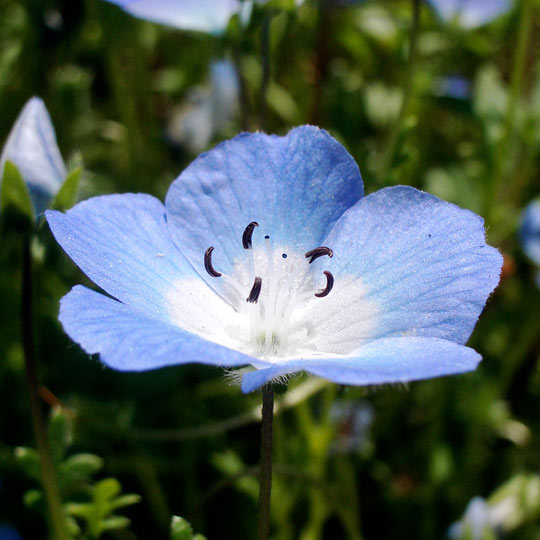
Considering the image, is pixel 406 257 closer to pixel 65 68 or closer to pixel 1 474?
pixel 1 474

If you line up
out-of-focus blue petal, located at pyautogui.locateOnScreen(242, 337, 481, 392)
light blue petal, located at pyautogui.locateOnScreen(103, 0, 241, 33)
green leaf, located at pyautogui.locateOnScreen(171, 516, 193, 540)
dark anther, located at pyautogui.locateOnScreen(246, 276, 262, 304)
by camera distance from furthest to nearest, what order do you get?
light blue petal, located at pyautogui.locateOnScreen(103, 0, 241, 33), dark anther, located at pyautogui.locateOnScreen(246, 276, 262, 304), green leaf, located at pyautogui.locateOnScreen(171, 516, 193, 540), out-of-focus blue petal, located at pyautogui.locateOnScreen(242, 337, 481, 392)

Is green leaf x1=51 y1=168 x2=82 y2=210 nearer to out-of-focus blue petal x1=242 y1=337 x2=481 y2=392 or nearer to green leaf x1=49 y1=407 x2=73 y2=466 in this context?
green leaf x1=49 y1=407 x2=73 y2=466

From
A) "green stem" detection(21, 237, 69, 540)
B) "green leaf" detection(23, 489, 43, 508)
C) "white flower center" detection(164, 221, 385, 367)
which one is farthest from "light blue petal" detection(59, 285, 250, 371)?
"green leaf" detection(23, 489, 43, 508)

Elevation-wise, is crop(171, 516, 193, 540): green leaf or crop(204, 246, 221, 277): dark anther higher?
crop(204, 246, 221, 277): dark anther

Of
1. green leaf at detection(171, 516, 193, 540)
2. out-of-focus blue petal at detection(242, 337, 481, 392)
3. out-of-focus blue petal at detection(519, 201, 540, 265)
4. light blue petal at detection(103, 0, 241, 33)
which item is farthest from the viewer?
out-of-focus blue petal at detection(519, 201, 540, 265)

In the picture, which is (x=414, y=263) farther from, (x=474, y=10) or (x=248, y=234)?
(x=474, y=10)

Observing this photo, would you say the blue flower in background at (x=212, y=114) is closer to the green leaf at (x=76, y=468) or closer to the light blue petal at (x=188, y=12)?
the light blue petal at (x=188, y=12)
